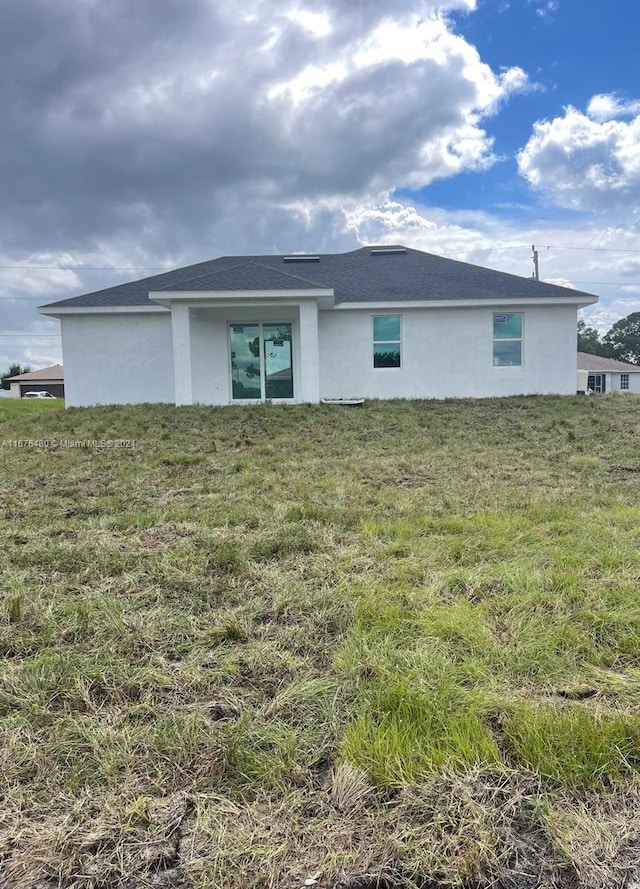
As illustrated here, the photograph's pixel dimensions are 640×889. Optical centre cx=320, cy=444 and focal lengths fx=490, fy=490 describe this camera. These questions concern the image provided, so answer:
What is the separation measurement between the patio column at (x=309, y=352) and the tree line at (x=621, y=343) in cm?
5728

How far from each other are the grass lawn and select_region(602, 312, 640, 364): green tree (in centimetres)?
6556

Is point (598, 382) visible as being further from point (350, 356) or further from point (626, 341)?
point (350, 356)

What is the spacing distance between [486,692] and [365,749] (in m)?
0.62

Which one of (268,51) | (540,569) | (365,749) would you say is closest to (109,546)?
(365,749)

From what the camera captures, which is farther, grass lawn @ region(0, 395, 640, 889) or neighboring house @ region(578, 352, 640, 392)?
neighboring house @ region(578, 352, 640, 392)

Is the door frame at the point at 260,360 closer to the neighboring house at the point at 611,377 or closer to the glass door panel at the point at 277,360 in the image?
the glass door panel at the point at 277,360

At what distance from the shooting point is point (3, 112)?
14531mm

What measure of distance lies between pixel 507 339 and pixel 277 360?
6.41m

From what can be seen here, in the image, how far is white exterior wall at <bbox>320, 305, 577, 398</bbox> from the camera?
13.4 m

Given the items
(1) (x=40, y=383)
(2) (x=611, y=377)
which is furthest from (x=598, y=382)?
(1) (x=40, y=383)

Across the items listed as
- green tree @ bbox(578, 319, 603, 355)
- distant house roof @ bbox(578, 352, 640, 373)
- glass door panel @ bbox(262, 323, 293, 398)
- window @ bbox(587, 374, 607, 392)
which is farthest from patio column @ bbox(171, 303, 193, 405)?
green tree @ bbox(578, 319, 603, 355)

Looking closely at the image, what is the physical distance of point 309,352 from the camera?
1227cm

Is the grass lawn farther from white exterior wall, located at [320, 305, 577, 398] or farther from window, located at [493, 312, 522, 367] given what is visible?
window, located at [493, 312, 522, 367]

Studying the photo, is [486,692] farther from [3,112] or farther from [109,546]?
[3,112]
